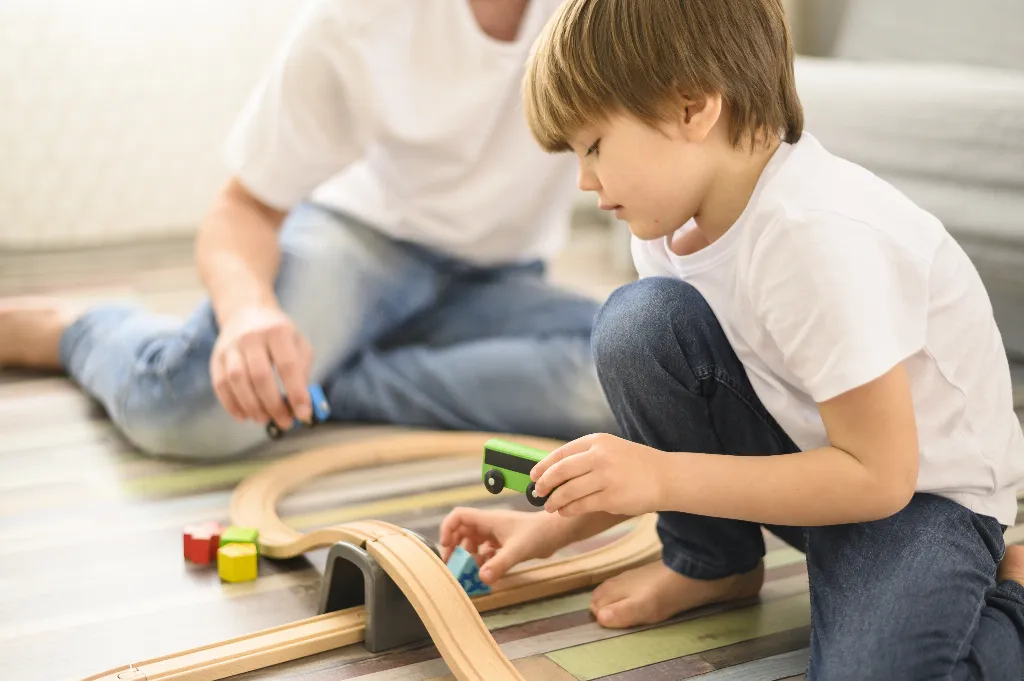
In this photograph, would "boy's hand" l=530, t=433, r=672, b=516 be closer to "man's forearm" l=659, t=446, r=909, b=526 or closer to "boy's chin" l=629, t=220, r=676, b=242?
"man's forearm" l=659, t=446, r=909, b=526

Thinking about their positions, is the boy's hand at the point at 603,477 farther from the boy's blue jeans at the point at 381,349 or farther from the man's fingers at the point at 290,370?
the boy's blue jeans at the point at 381,349

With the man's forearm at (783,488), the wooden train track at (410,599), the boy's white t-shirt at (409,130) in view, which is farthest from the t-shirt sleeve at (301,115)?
the man's forearm at (783,488)

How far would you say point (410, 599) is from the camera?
3.16 feet

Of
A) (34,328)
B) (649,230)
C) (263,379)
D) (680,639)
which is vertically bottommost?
(34,328)

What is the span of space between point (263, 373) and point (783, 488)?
558 mm

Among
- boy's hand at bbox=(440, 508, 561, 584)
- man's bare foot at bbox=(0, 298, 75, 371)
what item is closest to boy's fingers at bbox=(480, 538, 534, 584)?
boy's hand at bbox=(440, 508, 561, 584)

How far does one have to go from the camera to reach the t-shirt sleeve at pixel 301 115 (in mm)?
1395

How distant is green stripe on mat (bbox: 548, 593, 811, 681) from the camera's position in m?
0.98

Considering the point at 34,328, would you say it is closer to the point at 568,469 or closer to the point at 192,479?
the point at 192,479

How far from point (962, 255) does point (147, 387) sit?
3.14 ft

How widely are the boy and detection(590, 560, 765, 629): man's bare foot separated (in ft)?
0.43

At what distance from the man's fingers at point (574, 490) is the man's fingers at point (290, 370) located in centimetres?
41

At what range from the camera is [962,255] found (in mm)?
920

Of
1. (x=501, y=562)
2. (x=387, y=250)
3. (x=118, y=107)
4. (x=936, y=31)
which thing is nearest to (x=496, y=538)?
(x=501, y=562)
